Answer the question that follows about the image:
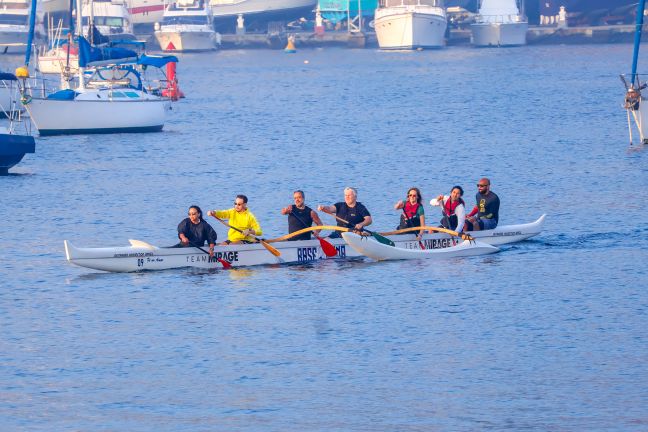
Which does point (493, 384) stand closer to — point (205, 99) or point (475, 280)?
point (475, 280)

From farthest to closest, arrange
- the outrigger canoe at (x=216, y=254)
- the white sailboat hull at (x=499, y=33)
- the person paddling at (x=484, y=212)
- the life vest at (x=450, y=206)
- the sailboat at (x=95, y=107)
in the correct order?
the white sailboat hull at (x=499, y=33) < the sailboat at (x=95, y=107) < the person paddling at (x=484, y=212) < the life vest at (x=450, y=206) < the outrigger canoe at (x=216, y=254)

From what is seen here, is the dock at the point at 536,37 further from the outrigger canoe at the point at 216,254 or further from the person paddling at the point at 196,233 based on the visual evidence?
the person paddling at the point at 196,233

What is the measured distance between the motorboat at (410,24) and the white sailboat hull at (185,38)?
26.5m

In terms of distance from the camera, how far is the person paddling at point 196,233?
1230 inches

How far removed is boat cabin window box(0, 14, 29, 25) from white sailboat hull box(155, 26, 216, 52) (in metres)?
22.1

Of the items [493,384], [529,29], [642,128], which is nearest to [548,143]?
[642,128]

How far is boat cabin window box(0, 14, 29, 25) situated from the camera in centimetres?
16762

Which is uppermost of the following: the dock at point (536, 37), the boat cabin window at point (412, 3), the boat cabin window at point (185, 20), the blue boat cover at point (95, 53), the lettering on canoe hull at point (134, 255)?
the boat cabin window at point (412, 3)

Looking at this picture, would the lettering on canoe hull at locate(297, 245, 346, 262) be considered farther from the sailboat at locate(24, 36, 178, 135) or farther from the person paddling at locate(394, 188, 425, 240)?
the sailboat at locate(24, 36, 178, 135)

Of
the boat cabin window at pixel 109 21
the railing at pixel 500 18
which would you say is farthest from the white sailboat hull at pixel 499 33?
the boat cabin window at pixel 109 21

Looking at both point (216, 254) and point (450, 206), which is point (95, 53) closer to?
point (216, 254)

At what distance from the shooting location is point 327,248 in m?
32.9

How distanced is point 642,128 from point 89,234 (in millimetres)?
29894

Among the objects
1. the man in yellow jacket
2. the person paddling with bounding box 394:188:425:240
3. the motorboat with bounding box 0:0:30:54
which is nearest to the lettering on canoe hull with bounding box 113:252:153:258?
the man in yellow jacket
